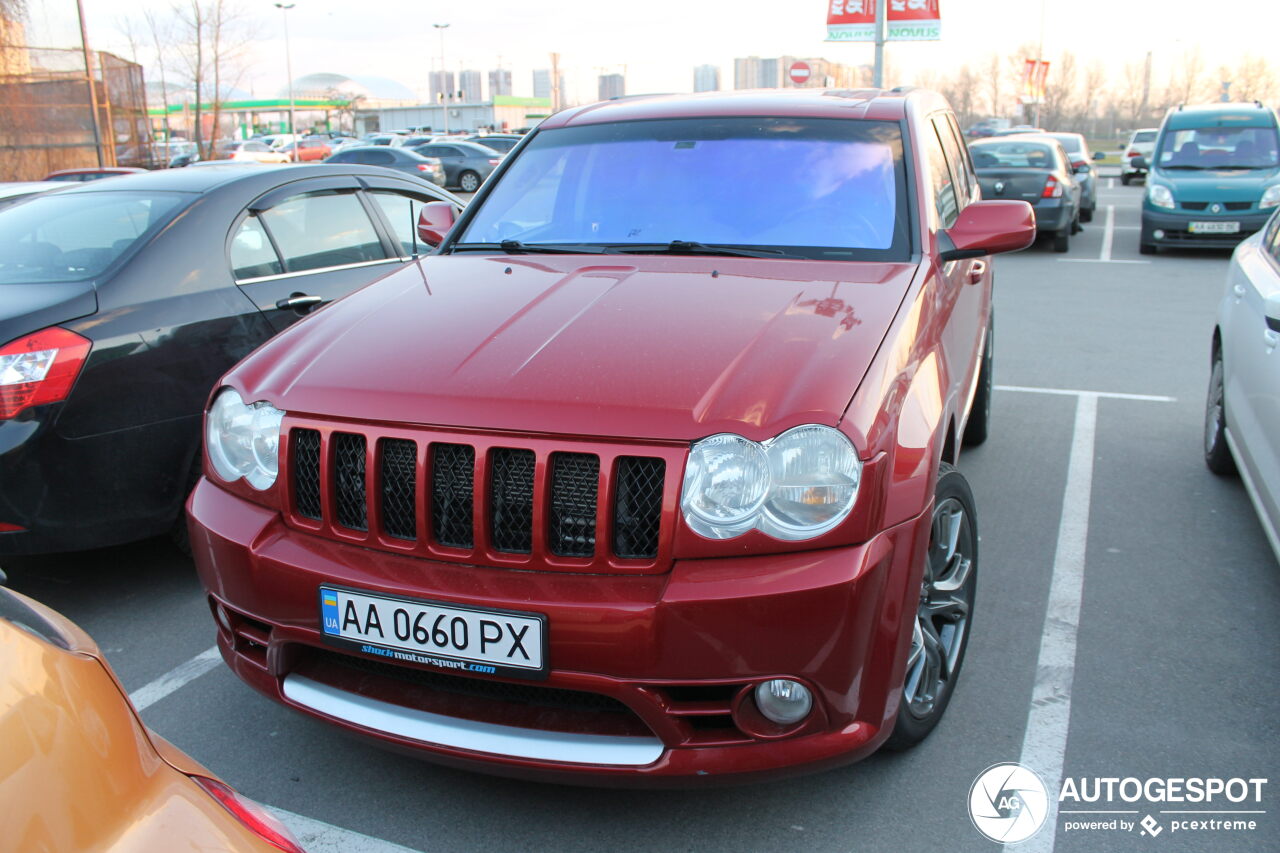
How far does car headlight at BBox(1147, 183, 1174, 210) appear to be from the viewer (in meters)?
12.9

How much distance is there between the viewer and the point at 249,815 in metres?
1.54

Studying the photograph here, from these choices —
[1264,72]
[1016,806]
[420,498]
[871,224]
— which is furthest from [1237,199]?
[1264,72]

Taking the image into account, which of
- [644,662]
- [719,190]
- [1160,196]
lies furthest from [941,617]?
[1160,196]

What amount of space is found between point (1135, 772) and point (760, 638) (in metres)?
1.25

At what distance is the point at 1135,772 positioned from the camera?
8.97ft

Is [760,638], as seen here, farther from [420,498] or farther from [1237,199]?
[1237,199]

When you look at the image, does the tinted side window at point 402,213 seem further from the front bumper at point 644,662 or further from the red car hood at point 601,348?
the front bumper at point 644,662

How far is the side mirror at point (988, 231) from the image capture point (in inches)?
136

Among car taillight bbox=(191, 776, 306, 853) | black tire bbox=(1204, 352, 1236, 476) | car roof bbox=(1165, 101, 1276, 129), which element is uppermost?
car roof bbox=(1165, 101, 1276, 129)

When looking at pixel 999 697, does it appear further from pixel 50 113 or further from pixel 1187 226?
pixel 50 113

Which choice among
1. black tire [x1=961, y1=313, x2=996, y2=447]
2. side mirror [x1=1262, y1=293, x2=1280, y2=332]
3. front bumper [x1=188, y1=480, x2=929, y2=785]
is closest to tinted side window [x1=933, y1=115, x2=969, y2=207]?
black tire [x1=961, y1=313, x2=996, y2=447]

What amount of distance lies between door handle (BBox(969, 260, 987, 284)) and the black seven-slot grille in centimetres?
233

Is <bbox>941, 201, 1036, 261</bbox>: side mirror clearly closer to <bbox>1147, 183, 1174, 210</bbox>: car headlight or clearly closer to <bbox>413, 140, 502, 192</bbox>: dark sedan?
<bbox>1147, 183, 1174, 210</bbox>: car headlight

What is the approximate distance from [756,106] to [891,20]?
20408mm
